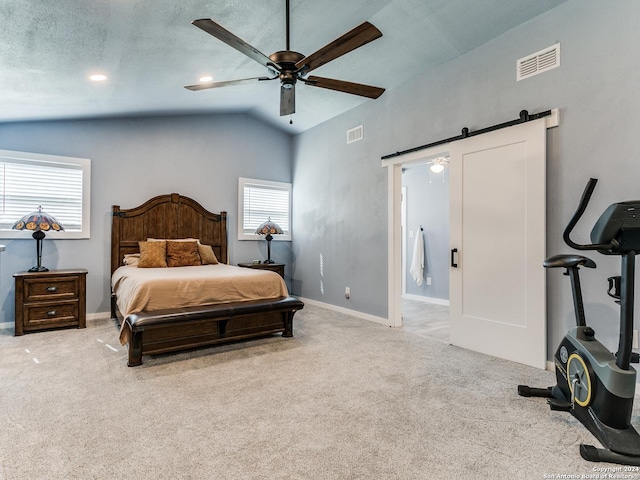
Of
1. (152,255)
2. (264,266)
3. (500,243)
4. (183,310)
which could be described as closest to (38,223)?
(152,255)

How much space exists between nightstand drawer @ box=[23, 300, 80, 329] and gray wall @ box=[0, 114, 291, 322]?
61cm

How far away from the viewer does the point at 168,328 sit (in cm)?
331

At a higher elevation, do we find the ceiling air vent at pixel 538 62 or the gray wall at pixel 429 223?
the ceiling air vent at pixel 538 62

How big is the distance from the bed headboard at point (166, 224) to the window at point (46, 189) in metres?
0.42

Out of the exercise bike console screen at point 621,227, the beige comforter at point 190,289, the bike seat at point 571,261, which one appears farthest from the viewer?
the beige comforter at point 190,289

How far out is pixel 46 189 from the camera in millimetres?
4672

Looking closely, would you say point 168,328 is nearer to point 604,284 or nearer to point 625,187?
point 604,284

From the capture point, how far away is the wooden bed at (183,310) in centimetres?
316

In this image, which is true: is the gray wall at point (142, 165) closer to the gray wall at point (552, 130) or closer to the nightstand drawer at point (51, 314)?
the nightstand drawer at point (51, 314)

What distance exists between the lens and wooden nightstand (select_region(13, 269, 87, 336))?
4.02 meters

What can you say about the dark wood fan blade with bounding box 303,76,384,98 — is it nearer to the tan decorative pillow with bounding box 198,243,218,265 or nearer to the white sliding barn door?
the white sliding barn door

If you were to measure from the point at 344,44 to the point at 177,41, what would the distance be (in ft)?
5.55

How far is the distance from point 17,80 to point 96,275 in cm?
258

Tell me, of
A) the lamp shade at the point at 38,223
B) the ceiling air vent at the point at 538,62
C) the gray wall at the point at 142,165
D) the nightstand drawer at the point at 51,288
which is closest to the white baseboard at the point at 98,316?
the gray wall at the point at 142,165
